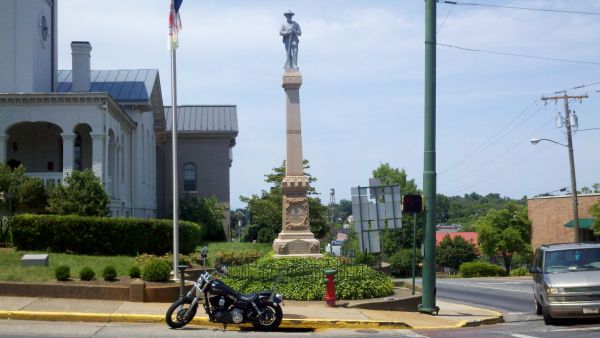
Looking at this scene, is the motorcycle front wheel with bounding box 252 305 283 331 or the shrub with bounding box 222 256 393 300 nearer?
the motorcycle front wheel with bounding box 252 305 283 331

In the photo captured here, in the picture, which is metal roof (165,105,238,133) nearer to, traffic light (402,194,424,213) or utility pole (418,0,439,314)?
utility pole (418,0,439,314)

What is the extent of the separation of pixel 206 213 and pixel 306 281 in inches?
1334

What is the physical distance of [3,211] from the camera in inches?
1192

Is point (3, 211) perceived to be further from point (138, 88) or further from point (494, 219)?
point (494, 219)

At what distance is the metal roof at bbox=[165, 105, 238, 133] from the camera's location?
189 ft

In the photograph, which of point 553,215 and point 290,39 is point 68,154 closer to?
point 290,39

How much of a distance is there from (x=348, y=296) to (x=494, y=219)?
46.0 m

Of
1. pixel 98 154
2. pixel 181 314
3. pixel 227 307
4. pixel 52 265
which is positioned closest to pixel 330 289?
pixel 227 307

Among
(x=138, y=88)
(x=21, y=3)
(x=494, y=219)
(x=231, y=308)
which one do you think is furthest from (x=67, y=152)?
(x=494, y=219)

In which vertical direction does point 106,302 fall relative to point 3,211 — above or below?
below

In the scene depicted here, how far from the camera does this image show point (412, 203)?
55.0 feet

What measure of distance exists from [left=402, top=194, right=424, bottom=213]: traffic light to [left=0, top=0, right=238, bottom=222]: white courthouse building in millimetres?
19582

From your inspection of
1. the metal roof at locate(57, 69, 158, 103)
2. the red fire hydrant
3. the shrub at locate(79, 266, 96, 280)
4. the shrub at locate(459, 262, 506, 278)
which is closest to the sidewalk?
the red fire hydrant

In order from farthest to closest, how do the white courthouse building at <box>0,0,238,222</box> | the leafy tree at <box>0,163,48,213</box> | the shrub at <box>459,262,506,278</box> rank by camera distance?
1. the shrub at <box>459,262,506,278</box>
2. the white courthouse building at <box>0,0,238,222</box>
3. the leafy tree at <box>0,163,48,213</box>
